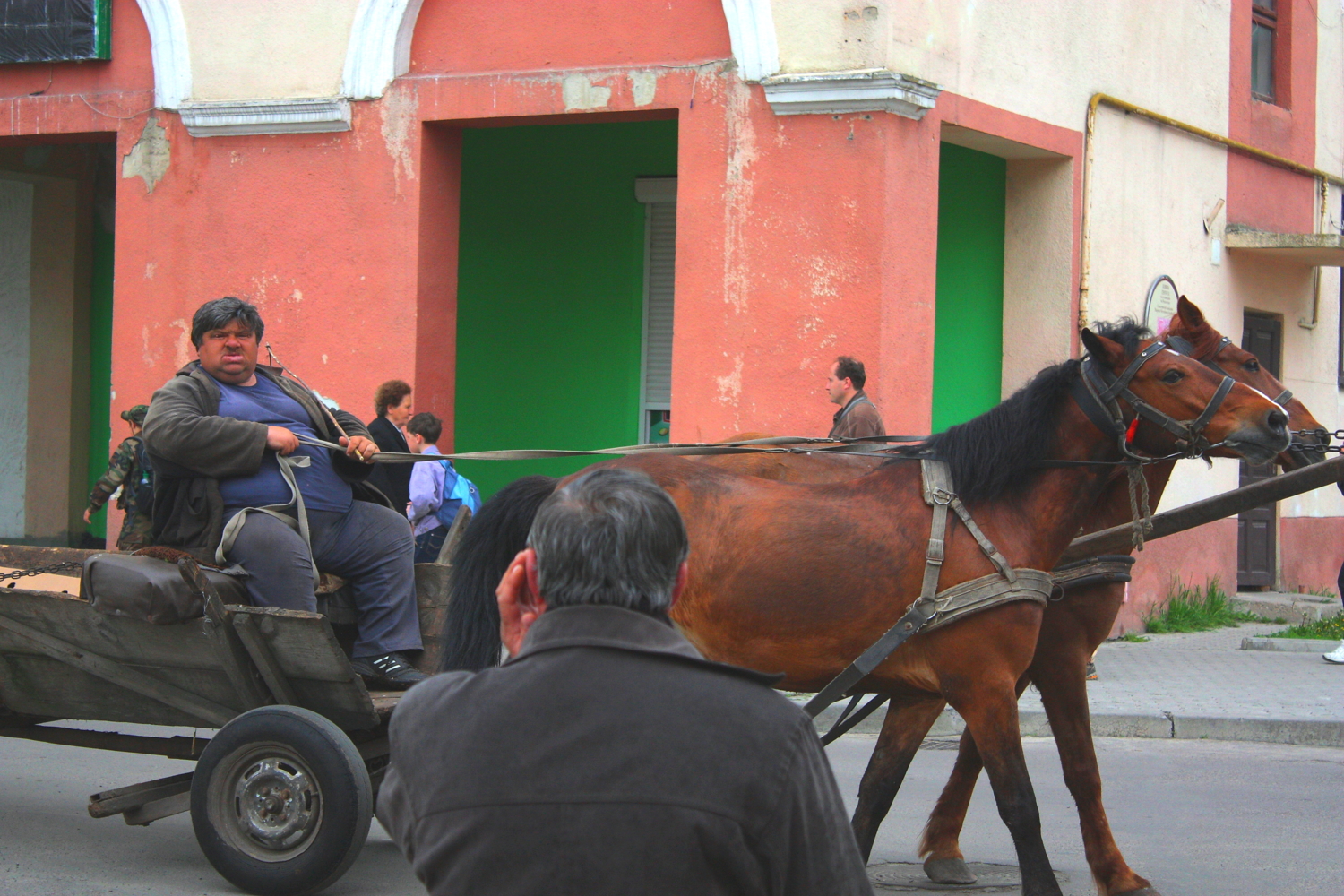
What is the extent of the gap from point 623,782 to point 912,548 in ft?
9.74

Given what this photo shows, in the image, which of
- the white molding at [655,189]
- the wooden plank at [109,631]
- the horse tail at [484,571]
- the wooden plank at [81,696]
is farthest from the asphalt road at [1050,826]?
the white molding at [655,189]

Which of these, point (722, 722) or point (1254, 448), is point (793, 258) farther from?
point (722, 722)

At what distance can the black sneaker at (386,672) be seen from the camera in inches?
209

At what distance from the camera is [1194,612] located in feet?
42.3

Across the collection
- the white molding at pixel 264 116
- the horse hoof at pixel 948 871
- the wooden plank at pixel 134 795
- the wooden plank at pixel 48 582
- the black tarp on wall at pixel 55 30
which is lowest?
the horse hoof at pixel 948 871

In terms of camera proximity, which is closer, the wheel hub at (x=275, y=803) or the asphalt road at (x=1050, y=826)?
the wheel hub at (x=275, y=803)

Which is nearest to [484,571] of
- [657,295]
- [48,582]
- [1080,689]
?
[1080,689]

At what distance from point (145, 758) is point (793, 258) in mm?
5288

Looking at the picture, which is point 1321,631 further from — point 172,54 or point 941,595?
point 172,54

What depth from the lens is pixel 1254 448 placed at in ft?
15.3

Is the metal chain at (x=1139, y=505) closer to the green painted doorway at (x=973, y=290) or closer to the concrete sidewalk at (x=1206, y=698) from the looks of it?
the concrete sidewalk at (x=1206, y=698)

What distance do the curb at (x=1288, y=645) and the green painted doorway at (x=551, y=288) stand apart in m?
5.74

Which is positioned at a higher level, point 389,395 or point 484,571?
point 389,395

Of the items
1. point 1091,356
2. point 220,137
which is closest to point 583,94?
point 220,137
